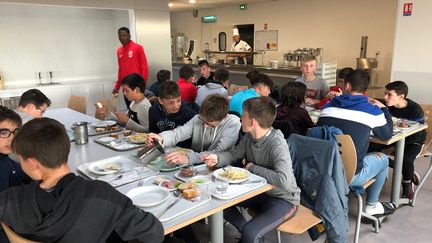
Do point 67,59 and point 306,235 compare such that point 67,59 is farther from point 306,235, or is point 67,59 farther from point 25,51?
point 306,235

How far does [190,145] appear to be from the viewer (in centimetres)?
247

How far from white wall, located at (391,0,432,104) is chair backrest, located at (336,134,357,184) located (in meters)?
3.24

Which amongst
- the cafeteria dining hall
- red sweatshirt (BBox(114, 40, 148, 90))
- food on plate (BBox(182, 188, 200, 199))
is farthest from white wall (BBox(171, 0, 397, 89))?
food on plate (BBox(182, 188, 200, 199))

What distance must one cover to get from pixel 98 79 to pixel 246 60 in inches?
149

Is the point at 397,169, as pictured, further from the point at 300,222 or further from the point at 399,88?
the point at 300,222

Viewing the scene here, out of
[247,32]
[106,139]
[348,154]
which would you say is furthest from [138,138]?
[247,32]

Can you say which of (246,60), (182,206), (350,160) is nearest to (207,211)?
(182,206)

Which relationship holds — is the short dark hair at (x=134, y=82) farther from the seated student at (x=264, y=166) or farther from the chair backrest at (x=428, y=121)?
the chair backrest at (x=428, y=121)

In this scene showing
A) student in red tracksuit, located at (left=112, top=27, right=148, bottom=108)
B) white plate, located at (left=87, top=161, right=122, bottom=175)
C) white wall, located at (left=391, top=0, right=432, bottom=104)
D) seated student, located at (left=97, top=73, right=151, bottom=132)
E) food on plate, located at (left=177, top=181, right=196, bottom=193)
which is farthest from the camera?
student in red tracksuit, located at (left=112, top=27, right=148, bottom=108)

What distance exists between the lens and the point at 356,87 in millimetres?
2516

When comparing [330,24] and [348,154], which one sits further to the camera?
[330,24]

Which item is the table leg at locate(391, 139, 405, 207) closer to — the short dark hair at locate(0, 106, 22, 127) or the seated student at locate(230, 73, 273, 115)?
the seated student at locate(230, 73, 273, 115)

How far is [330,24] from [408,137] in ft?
16.9

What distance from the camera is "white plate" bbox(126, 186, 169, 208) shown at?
1.44m
